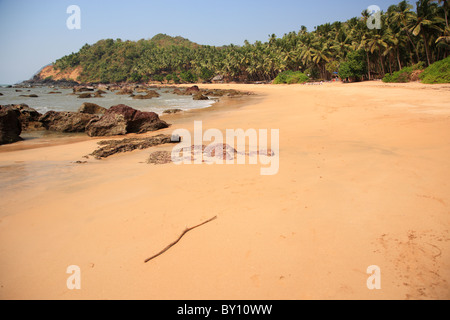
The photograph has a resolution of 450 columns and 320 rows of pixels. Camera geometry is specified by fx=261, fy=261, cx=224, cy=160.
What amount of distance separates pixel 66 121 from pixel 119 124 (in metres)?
4.53

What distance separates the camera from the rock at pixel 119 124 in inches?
510

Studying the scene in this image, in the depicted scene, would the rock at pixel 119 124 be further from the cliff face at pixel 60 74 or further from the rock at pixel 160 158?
the cliff face at pixel 60 74

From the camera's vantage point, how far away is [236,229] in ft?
11.8

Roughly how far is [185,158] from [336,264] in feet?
16.5

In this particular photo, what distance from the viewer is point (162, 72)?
127312 millimetres

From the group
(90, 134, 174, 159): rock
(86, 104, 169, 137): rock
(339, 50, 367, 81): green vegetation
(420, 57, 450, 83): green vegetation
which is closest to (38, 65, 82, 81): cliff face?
Result: (339, 50, 367, 81): green vegetation

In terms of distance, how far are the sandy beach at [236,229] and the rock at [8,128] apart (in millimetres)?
6595

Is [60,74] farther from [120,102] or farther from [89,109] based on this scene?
[89,109]

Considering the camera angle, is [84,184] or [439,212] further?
[84,184]

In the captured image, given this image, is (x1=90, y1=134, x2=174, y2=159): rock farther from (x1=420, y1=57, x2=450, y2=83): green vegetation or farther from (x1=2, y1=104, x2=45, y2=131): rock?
(x1=420, y1=57, x2=450, y2=83): green vegetation

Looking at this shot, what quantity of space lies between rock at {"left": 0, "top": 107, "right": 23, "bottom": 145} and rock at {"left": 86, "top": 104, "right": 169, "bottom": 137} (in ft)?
10.1
